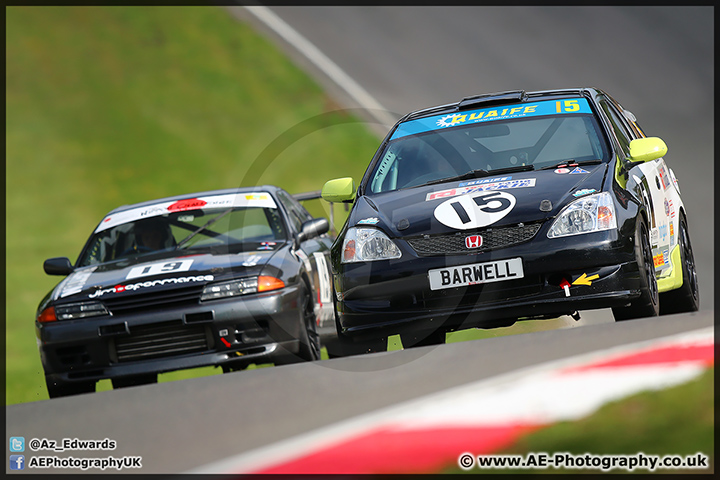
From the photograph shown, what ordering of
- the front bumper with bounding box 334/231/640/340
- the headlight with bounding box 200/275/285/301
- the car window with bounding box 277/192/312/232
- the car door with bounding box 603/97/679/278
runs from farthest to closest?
the car window with bounding box 277/192/312/232
the headlight with bounding box 200/275/285/301
the car door with bounding box 603/97/679/278
the front bumper with bounding box 334/231/640/340

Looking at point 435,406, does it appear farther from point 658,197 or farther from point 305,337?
point 658,197

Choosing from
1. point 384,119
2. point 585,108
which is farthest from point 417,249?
point 384,119

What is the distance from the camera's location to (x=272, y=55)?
2064 centimetres

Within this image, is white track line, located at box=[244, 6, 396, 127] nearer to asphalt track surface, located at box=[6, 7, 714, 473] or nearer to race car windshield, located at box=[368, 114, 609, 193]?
asphalt track surface, located at box=[6, 7, 714, 473]

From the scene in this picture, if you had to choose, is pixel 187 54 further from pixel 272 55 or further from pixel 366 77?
pixel 366 77

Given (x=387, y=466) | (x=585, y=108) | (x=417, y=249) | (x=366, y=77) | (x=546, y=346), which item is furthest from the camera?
(x=366, y=77)

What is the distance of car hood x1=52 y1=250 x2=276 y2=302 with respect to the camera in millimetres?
7062

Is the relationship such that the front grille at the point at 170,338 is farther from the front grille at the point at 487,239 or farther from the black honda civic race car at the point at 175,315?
the front grille at the point at 487,239

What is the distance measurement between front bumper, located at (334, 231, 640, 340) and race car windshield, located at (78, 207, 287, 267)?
2378 mm

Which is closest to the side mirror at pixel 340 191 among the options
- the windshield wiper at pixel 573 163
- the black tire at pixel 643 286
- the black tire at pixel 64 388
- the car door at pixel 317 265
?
the car door at pixel 317 265

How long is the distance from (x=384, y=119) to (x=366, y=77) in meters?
1.77

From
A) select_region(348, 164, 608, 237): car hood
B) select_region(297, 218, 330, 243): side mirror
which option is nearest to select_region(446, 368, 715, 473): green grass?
select_region(348, 164, 608, 237): car hood

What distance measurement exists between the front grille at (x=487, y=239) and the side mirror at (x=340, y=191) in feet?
4.25

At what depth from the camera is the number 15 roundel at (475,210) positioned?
5.82 metres
